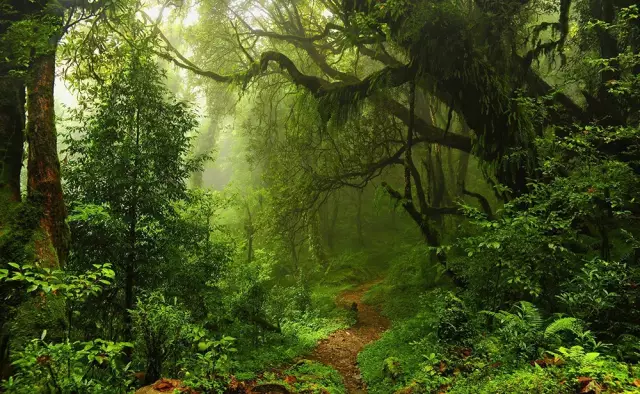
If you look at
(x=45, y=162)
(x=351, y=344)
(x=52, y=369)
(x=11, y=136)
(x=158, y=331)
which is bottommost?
(x=351, y=344)

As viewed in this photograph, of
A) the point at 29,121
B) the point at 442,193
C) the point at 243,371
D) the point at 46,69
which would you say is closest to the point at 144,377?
the point at 243,371

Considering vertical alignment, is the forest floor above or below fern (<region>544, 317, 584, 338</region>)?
below

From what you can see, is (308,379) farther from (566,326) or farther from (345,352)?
(566,326)

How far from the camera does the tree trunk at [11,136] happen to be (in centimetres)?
529

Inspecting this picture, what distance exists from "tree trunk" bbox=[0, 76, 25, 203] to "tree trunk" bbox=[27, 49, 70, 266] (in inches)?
8.0

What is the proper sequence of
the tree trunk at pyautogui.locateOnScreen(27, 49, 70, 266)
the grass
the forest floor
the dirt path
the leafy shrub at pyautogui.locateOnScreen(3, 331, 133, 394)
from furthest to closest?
the dirt path → the grass → the tree trunk at pyautogui.locateOnScreen(27, 49, 70, 266) → the forest floor → the leafy shrub at pyautogui.locateOnScreen(3, 331, 133, 394)

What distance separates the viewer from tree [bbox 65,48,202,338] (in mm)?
7270

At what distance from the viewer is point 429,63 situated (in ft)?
32.0

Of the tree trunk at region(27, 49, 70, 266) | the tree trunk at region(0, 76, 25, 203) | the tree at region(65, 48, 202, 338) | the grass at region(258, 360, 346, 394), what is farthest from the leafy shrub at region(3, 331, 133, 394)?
the tree at region(65, 48, 202, 338)

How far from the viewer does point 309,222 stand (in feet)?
44.3

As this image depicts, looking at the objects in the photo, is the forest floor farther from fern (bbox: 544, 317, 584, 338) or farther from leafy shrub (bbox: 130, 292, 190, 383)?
fern (bbox: 544, 317, 584, 338)

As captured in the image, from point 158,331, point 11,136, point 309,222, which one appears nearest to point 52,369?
point 158,331

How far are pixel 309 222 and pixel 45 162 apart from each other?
29.4ft

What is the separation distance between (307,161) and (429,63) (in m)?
6.34
